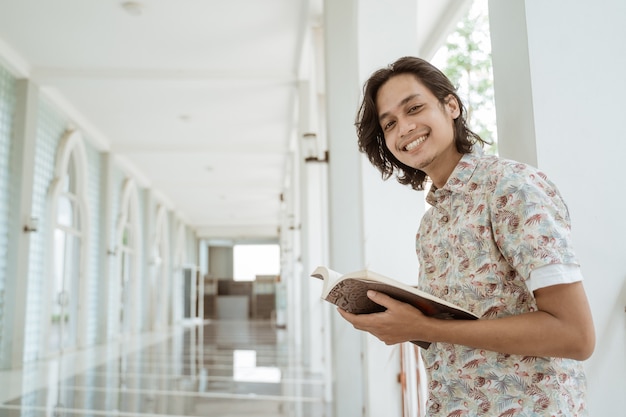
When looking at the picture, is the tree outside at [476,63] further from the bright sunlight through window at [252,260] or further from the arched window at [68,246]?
the bright sunlight through window at [252,260]

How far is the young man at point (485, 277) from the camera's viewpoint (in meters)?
1.00

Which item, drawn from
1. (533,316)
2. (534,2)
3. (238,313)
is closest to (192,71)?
(534,2)

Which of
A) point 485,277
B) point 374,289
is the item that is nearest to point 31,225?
point 374,289

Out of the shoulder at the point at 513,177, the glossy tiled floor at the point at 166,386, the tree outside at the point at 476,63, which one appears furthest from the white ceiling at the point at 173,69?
the shoulder at the point at 513,177

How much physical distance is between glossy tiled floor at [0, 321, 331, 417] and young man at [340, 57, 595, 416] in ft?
12.4

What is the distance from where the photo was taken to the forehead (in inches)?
54.2

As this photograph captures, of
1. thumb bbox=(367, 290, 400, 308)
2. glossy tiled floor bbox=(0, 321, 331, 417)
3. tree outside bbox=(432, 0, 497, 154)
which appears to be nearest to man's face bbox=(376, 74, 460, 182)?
thumb bbox=(367, 290, 400, 308)

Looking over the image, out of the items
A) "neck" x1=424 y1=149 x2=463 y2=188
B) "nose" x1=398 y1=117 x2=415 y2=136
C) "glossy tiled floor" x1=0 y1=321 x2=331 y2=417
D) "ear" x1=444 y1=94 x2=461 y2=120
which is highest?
"ear" x1=444 y1=94 x2=461 y2=120

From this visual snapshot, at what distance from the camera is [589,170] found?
4.66 feet

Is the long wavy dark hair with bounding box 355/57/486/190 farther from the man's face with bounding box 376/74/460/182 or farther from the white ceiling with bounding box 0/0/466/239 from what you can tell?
the white ceiling with bounding box 0/0/466/239

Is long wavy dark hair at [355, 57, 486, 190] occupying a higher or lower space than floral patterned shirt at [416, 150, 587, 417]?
higher

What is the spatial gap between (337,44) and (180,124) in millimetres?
7126

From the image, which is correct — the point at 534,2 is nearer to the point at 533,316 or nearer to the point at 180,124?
the point at 533,316

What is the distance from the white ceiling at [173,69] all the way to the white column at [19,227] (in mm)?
512
